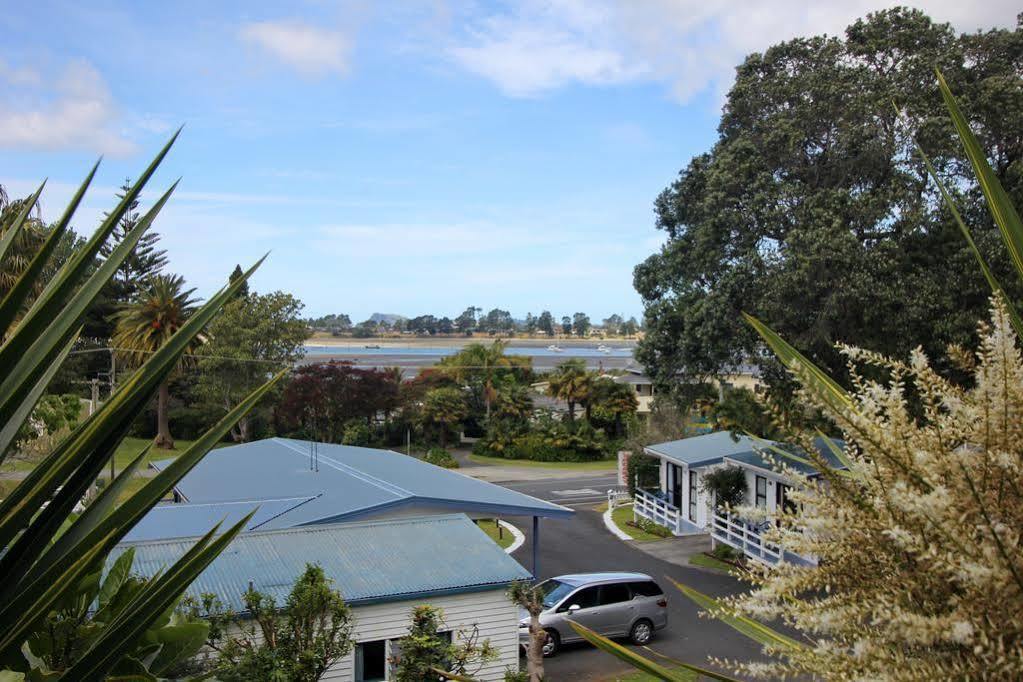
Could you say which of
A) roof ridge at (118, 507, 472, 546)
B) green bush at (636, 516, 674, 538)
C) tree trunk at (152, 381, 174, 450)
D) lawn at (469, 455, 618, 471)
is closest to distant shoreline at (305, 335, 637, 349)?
lawn at (469, 455, 618, 471)

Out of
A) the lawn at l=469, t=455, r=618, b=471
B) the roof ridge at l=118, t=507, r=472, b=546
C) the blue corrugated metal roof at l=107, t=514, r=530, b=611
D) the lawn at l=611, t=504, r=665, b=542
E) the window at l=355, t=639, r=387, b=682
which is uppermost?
the roof ridge at l=118, t=507, r=472, b=546

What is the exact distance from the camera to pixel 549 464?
1705 inches

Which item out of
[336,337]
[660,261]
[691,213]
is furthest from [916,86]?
[336,337]

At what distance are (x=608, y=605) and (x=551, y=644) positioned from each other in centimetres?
145

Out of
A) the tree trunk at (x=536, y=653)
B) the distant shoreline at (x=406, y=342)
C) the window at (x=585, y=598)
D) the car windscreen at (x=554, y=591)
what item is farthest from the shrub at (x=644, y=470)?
the distant shoreline at (x=406, y=342)

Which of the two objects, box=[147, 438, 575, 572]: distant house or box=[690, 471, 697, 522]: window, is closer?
box=[147, 438, 575, 572]: distant house

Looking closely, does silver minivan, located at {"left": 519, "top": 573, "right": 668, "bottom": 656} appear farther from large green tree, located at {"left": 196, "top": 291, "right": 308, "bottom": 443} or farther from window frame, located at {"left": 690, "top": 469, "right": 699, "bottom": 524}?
large green tree, located at {"left": 196, "top": 291, "right": 308, "bottom": 443}

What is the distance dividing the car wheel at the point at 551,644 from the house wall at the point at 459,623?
2.58m

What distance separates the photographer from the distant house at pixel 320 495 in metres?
14.1

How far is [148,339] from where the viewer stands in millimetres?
37219

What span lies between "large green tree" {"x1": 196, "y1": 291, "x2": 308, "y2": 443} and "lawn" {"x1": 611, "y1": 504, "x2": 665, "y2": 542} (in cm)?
1967

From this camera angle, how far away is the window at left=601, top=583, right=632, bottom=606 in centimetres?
1595

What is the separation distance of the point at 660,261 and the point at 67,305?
21.2m

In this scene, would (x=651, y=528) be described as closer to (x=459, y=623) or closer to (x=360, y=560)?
(x=459, y=623)
